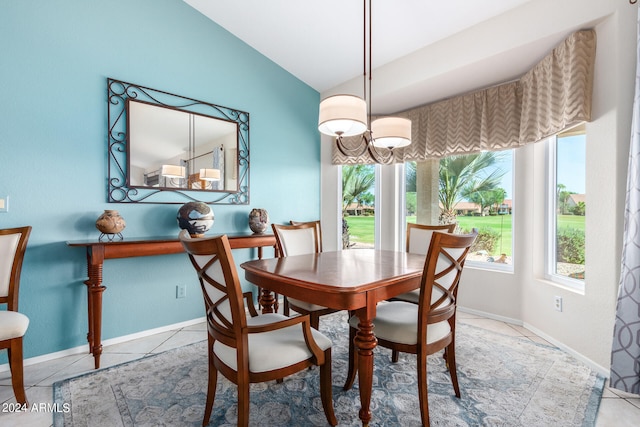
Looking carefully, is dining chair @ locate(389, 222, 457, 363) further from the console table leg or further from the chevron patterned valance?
the console table leg

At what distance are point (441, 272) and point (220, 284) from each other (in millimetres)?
1047

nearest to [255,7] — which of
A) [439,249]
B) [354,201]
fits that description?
[354,201]

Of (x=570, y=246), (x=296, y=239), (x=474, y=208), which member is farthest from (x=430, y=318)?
(x=474, y=208)

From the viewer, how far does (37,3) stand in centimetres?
231

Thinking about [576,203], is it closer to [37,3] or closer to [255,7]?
[255,7]

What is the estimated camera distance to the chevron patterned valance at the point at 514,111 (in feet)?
7.13

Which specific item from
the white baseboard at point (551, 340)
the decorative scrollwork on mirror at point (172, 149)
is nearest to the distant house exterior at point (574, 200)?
the white baseboard at point (551, 340)

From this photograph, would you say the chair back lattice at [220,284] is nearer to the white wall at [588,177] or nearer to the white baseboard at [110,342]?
the white baseboard at [110,342]

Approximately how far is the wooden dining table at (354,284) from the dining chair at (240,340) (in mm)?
160

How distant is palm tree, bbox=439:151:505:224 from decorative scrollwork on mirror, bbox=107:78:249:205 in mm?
2237

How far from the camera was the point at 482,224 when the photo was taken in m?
3.42

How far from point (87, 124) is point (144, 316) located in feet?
5.43

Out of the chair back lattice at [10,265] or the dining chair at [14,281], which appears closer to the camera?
the dining chair at [14,281]

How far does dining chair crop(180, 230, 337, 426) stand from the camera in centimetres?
129
